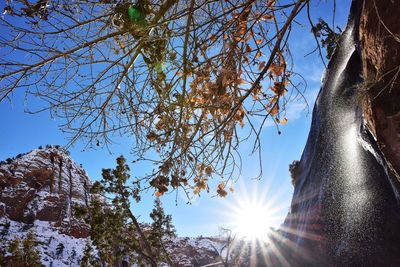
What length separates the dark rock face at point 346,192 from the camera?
8.32 ft

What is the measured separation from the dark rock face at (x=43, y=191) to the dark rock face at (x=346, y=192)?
166 ft

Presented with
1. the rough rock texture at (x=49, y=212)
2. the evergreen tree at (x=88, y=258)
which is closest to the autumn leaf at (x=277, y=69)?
the evergreen tree at (x=88, y=258)

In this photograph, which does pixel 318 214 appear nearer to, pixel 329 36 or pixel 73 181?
pixel 329 36

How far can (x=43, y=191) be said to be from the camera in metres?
61.1

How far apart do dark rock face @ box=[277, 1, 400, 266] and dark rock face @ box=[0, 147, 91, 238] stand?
166 feet

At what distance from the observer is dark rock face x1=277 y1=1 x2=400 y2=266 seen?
2537 millimetres

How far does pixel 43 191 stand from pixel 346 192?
66131 millimetres

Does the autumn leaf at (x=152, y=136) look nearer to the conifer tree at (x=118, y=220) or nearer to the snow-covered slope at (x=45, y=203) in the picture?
the conifer tree at (x=118, y=220)

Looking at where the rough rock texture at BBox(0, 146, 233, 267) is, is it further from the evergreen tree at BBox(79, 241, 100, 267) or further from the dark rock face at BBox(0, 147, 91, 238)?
the evergreen tree at BBox(79, 241, 100, 267)

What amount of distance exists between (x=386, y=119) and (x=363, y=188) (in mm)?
1924

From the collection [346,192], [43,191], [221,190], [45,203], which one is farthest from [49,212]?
[346,192]

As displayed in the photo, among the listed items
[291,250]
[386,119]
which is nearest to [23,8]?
[291,250]

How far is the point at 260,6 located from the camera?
11.8 feet

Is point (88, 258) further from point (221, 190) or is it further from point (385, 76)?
point (385, 76)
